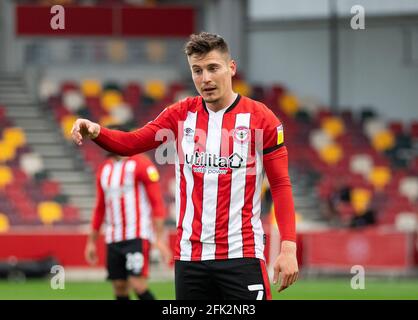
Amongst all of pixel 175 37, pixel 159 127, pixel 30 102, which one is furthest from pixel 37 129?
pixel 159 127

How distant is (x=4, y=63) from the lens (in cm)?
2664

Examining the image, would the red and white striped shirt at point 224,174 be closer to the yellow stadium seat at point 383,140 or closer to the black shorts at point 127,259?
the black shorts at point 127,259

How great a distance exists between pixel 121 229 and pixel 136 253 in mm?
257

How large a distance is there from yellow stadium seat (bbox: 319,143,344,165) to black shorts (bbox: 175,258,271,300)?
19531mm

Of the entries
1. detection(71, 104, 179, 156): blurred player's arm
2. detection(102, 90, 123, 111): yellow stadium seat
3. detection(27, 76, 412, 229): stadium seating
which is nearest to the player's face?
detection(71, 104, 179, 156): blurred player's arm

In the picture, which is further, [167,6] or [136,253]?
[167,6]

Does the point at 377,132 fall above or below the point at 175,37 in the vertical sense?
below

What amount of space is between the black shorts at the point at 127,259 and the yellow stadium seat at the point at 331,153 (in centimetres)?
1522

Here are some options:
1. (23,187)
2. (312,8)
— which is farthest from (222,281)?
(312,8)

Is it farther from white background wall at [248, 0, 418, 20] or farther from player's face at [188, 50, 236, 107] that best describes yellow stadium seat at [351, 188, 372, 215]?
player's face at [188, 50, 236, 107]

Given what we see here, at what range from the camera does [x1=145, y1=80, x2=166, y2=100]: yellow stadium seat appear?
26.3 meters

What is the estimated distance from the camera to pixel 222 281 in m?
6.39

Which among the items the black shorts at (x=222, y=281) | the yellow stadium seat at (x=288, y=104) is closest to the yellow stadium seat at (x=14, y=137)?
the yellow stadium seat at (x=288, y=104)

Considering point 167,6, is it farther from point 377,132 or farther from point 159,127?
point 159,127
